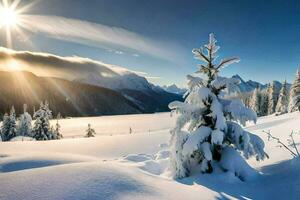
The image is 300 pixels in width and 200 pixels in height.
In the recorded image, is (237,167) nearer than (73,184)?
No

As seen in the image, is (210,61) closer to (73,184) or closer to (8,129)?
(73,184)

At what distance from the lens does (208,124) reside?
1231 centimetres

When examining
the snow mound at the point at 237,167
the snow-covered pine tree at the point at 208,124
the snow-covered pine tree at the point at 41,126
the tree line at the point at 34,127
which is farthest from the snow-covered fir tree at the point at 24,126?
the snow mound at the point at 237,167

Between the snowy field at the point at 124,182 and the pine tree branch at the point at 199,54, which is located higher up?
the pine tree branch at the point at 199,54

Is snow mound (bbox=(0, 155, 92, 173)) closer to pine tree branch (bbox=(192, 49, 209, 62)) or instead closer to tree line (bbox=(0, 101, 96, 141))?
pine tree branch (bbox=(192, 49, 209, 62))

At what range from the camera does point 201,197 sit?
25.9ft

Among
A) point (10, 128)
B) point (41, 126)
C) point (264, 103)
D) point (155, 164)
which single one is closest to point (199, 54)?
A: point (155, 164)

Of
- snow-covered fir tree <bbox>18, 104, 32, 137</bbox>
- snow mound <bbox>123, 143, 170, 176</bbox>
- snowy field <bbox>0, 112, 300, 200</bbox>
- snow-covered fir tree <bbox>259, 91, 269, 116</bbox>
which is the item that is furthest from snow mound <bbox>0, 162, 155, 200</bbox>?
snow-covered fir tree <bbox>259, 91, 269, 116</bbox>

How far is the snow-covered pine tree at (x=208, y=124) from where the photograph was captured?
11.4 metres

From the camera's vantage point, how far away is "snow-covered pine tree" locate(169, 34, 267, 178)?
1136cm

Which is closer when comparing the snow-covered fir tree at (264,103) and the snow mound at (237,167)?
the snow mound at (237,167)

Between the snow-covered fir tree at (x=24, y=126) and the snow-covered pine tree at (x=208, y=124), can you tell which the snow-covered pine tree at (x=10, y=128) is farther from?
the snow-covered pine tree at (x=208, y=124)

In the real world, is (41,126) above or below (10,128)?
above

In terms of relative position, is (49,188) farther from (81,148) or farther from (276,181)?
(81,148)
